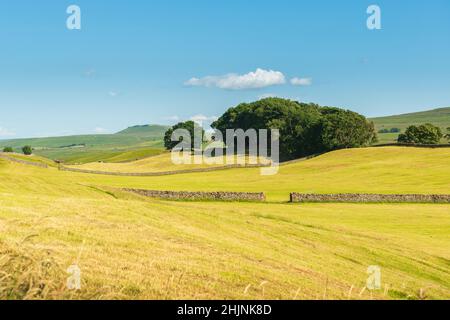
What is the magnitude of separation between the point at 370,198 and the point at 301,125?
3294 inches

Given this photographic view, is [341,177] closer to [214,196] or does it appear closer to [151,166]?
[214,196]

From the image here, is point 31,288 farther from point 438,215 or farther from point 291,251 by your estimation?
point 438,215

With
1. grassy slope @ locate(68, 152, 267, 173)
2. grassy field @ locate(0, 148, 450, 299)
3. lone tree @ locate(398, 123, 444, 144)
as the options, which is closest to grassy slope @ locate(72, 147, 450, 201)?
grassy slope @ locate(68, 152, 267, 173)

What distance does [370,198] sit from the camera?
5422 centimetres

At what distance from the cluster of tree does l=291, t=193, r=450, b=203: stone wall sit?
68.9 m

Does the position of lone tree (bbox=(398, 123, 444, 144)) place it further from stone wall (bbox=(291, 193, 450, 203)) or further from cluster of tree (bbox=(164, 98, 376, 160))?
stone wall (bbox=(291, 193, 450, 203))

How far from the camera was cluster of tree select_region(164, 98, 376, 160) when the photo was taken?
124062 millimetres

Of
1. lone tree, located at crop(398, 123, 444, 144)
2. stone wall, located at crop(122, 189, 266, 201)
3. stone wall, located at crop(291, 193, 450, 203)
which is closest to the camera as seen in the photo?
stone wall, located at crop(291, 193, 450, 203)

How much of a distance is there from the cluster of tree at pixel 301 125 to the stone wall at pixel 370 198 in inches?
2713

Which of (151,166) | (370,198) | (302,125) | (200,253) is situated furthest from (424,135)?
(200,253)

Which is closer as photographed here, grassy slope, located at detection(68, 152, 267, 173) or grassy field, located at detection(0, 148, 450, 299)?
grassy field, located at detection(0, 148, 450, 299)

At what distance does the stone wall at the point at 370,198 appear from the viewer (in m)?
53.5
